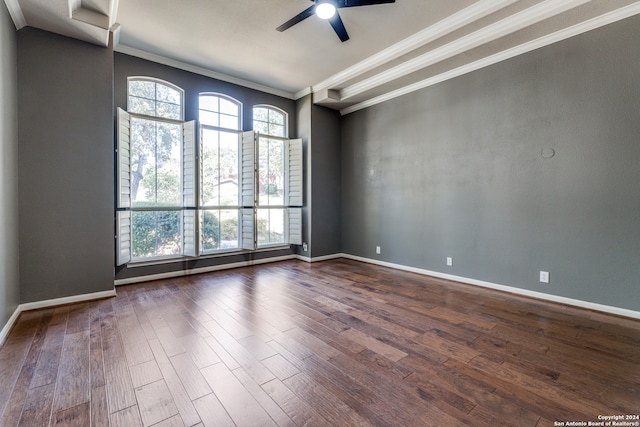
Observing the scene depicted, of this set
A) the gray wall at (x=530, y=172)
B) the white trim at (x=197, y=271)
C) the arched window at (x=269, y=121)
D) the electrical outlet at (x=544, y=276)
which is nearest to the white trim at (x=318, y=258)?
the white trim at (x=197, y=271)

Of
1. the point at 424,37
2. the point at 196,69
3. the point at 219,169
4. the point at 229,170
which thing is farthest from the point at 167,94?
the point at 424,37

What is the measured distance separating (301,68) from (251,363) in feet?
14.2

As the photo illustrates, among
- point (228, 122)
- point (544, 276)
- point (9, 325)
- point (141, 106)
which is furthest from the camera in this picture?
point (228, 122)

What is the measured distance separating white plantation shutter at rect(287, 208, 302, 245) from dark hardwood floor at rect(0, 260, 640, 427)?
7.49ft

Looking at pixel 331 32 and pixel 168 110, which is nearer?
pixel 331 32

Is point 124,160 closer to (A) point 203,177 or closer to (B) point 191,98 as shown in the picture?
(A) point 203,177

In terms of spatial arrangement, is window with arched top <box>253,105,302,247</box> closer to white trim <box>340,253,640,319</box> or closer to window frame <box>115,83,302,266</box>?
window frame <box>115,83,302,266</box>

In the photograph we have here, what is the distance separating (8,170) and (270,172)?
3.52 m

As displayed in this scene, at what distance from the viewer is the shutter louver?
18.3 feet

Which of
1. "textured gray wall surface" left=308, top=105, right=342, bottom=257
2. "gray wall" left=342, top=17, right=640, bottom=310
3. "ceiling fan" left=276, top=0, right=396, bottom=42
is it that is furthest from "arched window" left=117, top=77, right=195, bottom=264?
"gray wall" left=342, top=17, right=640, bottom=310

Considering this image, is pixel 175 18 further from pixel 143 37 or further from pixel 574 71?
pixel 574 71

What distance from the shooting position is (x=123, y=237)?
12.1 ft

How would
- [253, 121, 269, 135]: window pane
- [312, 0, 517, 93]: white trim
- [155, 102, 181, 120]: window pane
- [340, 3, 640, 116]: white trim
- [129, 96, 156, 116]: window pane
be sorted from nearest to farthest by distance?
[340, 3, 640, 116]: white trim < [312, 0, 517, 93]: white trim < [129, 96, 156, 116]: window pane < [155, 102, 181, 120]: window pane < [253, 121, 269, 135]: window pane

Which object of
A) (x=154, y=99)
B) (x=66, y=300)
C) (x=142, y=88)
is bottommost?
(x=66, y=300)
